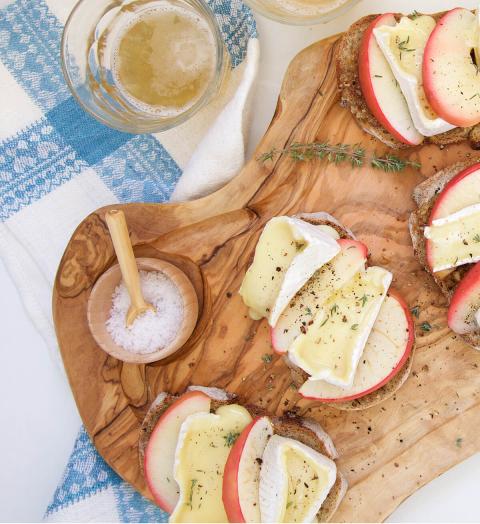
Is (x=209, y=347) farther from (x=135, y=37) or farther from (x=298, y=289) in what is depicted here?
(x=135, y=37)

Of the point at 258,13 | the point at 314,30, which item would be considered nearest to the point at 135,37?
the point at 258,13

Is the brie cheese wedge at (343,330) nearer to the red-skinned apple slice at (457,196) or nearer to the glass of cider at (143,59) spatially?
the red-skinned apple slice at (457,196)

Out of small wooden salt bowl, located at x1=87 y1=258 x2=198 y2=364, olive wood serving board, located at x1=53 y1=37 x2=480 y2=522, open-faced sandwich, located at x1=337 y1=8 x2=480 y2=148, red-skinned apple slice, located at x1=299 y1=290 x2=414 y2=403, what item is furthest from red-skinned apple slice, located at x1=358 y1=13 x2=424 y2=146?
small wooden salt bowl, located at x1=87 y1=258 x2=198 y2=364

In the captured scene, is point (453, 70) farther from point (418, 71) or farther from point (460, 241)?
point (460, 241)

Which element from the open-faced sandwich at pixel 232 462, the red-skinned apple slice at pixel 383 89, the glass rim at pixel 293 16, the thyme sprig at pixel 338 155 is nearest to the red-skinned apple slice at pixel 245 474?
the open-faced sandwich at pixel 232 462

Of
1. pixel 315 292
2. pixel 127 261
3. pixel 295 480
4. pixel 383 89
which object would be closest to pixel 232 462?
pixel 295 480

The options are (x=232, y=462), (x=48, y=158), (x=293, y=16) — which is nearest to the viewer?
(x=232, y=462)
